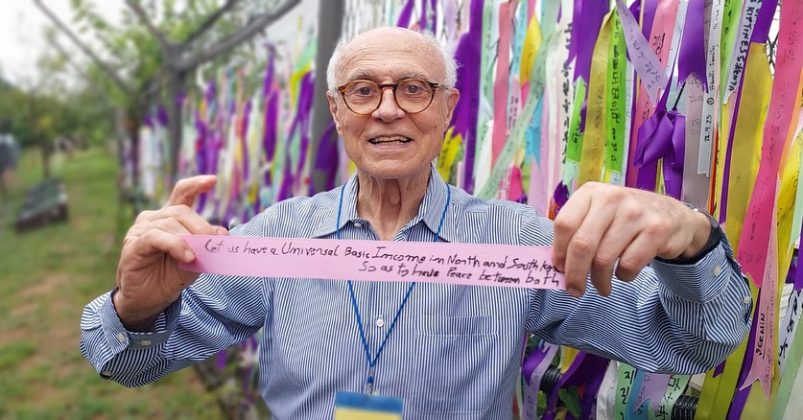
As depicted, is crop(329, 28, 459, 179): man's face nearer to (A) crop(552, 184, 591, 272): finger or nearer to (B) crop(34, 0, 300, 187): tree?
(A) crop(552, 184, 591, 272): finger

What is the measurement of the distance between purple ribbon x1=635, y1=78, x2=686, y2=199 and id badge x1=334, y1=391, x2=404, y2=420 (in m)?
0.72

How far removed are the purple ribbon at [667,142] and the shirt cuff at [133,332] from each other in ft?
3.28

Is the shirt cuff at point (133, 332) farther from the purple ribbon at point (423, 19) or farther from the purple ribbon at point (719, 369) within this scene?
the purple ribbon at point (423, 19)

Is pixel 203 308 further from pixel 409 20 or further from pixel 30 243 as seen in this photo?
pixel 30 243

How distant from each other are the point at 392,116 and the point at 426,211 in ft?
0.78

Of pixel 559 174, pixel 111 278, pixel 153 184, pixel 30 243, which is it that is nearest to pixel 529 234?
pixel 559 174

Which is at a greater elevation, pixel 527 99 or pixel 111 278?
pixel 527 99

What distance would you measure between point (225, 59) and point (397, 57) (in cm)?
442

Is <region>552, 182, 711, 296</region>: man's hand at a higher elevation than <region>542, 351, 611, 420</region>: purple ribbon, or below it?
higher

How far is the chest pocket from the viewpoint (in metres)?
1.42

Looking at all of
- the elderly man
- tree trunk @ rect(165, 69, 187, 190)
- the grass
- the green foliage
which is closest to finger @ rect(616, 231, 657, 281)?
the elderly man

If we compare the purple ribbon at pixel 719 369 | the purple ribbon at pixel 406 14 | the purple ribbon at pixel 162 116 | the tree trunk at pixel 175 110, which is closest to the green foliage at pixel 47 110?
the purple ribbon at pixel 162 116

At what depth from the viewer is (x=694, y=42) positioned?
127cm

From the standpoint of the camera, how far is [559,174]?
1.68 m
